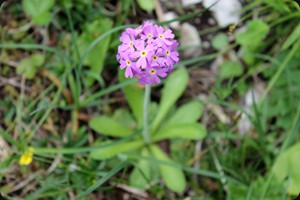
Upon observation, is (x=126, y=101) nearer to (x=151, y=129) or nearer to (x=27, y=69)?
(x=151, y=129)

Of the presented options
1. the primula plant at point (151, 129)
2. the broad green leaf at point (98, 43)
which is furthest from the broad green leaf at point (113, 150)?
the broad green leaf at point (98, 43)

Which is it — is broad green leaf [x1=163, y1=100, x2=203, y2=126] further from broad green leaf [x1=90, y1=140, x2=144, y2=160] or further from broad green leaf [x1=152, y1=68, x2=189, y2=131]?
broad green leaf [x1=90, y1=140, x2=144, y2=160]

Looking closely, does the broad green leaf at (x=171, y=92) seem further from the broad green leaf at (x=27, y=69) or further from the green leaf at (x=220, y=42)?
the broad green leaf at (x=27, y=69)

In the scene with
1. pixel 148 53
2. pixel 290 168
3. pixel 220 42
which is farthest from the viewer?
pixel 220 42

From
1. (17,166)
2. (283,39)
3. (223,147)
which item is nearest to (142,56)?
(223,147)

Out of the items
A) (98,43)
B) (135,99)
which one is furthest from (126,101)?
(98,43)

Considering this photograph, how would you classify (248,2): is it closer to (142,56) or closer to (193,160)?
(193,160)
